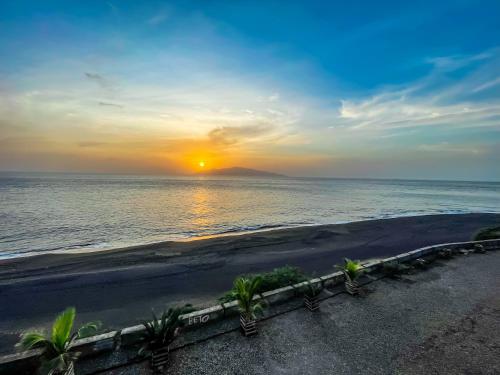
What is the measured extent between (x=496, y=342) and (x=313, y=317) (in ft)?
15.0

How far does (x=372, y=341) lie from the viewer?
583cm

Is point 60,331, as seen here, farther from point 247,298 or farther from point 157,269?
point 157,269

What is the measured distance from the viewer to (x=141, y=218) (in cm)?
3145

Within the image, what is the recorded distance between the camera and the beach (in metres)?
9.55

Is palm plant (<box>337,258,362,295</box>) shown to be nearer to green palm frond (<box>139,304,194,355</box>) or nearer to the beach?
the beach

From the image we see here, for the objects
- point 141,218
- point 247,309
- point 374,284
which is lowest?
point 141,218

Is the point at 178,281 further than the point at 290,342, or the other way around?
the point at 178,281

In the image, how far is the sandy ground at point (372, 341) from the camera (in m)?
4.98

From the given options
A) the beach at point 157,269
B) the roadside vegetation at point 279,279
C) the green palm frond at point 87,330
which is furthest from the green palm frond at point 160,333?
the beach at point 157,269

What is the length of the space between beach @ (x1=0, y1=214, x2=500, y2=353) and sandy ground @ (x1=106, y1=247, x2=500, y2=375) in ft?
15.2

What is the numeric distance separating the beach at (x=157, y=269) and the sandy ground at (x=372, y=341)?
15.2 ft

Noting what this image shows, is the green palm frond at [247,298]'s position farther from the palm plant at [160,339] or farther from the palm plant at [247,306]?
the palm plant at [160,339]

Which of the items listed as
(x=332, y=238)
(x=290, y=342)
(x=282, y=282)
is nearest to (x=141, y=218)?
(x=332, y=238)

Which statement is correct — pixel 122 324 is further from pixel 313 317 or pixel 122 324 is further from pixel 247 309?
pixel 313 317
